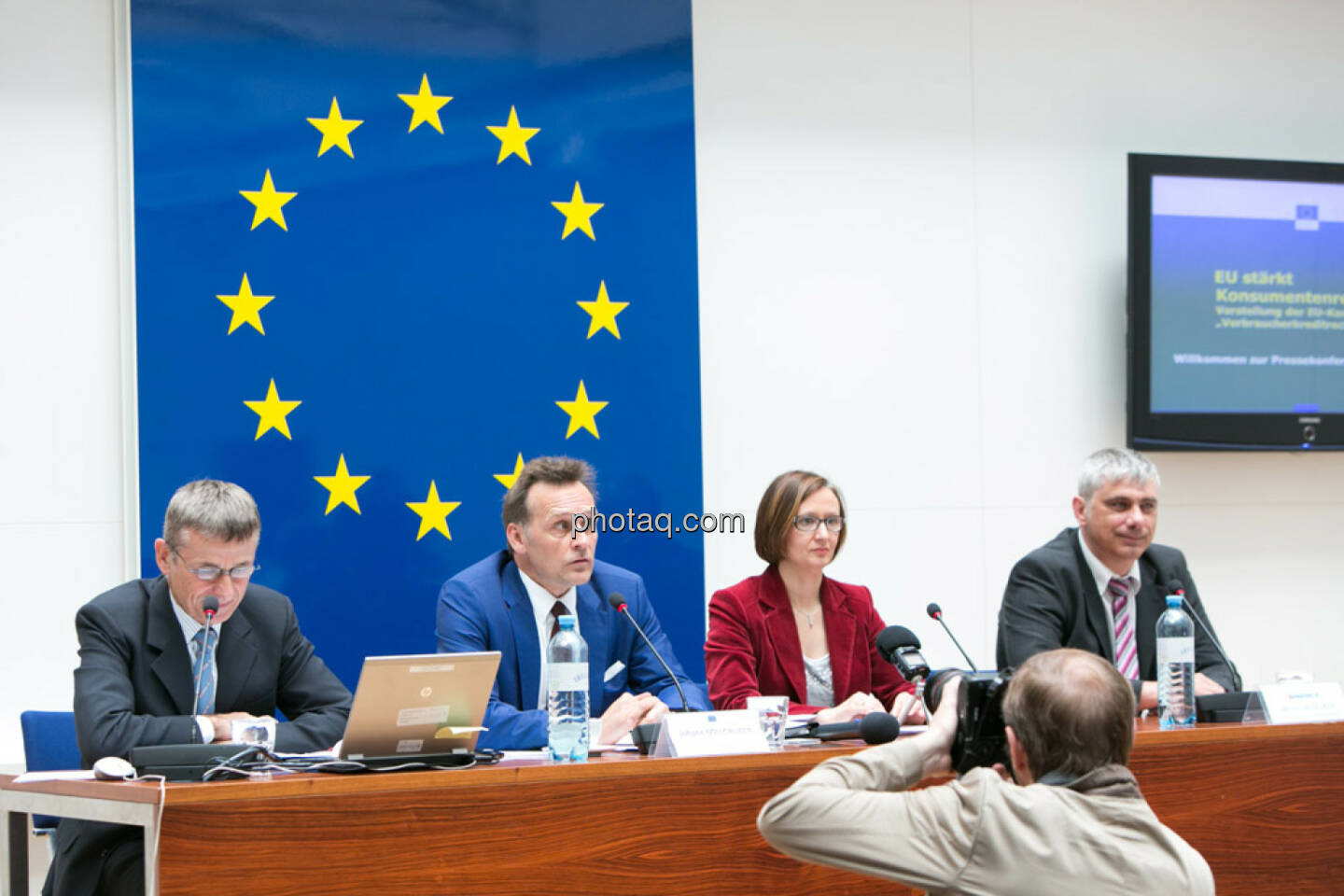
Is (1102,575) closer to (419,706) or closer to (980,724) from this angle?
(980,724)

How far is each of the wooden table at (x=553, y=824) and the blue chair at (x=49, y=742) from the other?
670 mm

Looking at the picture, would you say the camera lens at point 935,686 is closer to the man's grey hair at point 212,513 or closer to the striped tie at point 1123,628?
the striped tie at point 1123,628

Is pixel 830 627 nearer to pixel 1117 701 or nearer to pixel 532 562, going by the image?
pixel 532 562

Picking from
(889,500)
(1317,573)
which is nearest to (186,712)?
(889,500)

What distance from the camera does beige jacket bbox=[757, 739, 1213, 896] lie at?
1.59 metres

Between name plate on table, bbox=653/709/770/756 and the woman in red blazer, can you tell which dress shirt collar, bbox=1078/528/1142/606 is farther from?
name plate on table, bbox=653/709/770/756

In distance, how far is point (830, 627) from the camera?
10.9 ft

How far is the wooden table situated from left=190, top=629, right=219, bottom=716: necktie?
16.7 inches

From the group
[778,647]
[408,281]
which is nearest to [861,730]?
[778,647]

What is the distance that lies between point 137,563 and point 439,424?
3.07ft

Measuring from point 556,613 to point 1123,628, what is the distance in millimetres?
1432

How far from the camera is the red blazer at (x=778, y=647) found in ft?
10.5

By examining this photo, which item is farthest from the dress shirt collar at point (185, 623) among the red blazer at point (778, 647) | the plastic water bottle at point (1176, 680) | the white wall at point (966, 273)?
the plastic water bottle at point (1176, 680)

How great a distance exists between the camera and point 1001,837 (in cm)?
160
